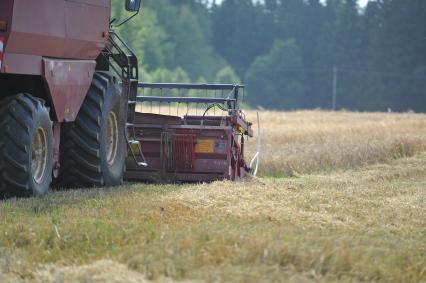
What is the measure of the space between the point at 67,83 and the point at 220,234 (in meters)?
4.82

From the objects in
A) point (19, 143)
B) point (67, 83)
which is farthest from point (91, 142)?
point (19, 143)

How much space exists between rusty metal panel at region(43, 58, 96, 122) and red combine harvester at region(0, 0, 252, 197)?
0.4 inches

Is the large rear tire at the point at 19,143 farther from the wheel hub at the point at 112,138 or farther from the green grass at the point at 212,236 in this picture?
the wheel hub at the point at 112,138

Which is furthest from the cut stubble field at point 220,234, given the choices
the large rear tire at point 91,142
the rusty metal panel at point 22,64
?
the rusty metal panel at point 22,64

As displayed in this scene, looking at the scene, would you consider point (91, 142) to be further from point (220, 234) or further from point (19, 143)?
point (220, 234)

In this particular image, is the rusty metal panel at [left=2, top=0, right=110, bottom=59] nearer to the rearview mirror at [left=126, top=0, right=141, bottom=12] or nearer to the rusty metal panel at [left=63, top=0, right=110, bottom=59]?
the rusty metal panel at [left=63, top=0, right=110, bottom=59]

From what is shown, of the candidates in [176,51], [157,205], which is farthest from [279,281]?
[176,51]

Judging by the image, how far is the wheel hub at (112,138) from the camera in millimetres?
14211

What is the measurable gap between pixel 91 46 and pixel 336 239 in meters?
5.82

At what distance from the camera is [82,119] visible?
1342 cm

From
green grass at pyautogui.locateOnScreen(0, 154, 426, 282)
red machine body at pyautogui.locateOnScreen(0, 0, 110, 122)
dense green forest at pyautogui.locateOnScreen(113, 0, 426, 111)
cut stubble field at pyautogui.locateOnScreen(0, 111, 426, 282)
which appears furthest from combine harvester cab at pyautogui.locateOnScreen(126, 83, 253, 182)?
dense green forest at pyautogui.locateOnScreen(113, 0, 426, 111)

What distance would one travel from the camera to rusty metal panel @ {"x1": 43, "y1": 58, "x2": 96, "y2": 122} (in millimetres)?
12148

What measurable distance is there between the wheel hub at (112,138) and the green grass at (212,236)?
60.8 inches

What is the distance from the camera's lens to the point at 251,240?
8.02 metres
